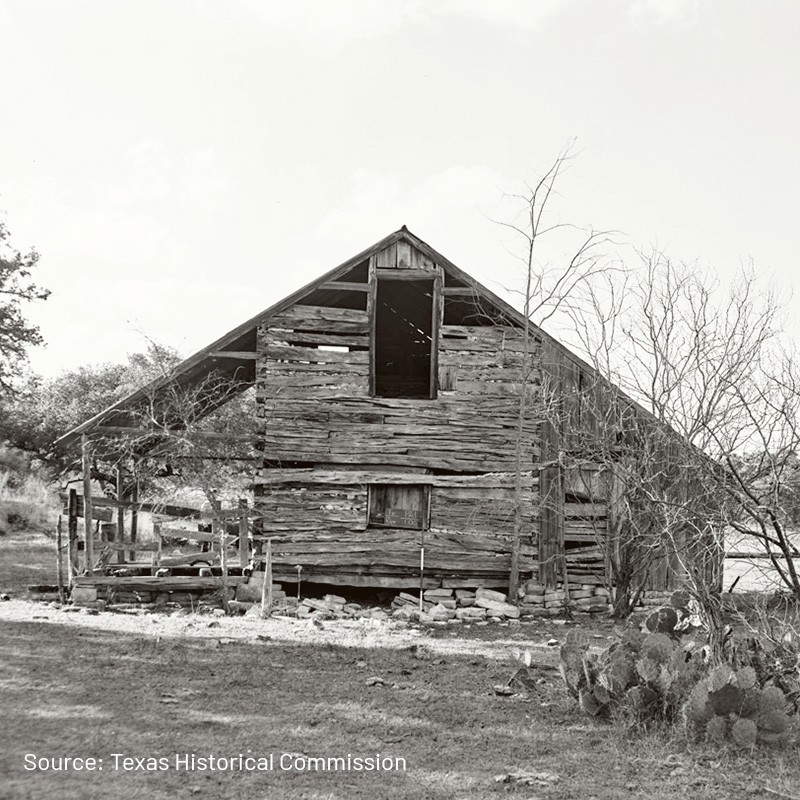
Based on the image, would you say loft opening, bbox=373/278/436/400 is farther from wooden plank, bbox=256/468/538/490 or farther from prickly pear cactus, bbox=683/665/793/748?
prickly pear cactus, bbox=683/665/793/748

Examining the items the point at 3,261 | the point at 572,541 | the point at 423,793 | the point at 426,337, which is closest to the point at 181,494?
the point at 3,261

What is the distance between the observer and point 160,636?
1145 centimetres

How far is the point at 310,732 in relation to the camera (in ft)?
23.9

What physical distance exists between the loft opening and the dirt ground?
28.4 feet

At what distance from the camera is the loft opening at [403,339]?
18078 mm

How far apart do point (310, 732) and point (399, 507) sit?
8.64 metres

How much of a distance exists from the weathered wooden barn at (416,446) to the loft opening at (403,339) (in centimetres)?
179

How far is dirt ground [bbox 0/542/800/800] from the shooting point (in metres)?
6.09

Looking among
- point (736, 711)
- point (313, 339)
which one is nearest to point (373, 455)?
point (313, 339)

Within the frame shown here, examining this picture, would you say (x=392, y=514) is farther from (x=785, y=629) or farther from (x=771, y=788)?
(x=771, y=788)

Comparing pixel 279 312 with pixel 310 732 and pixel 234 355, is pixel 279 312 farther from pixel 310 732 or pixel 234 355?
pixel 310 732

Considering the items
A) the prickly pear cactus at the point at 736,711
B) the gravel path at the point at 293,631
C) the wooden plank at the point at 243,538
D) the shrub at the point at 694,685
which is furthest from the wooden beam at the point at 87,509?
the prickly pear cactus at the point at 736,711

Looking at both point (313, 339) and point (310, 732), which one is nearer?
point (310, 732)

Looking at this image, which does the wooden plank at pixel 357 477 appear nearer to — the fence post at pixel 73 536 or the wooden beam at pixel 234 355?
the wooden beam at pixel 234 355
